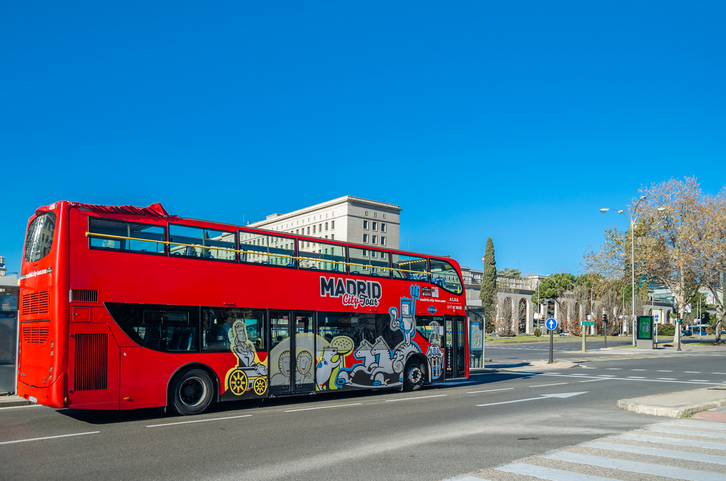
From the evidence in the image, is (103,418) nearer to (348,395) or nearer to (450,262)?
(348,395)

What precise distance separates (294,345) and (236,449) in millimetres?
5363

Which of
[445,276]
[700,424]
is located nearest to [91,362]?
[445,276]

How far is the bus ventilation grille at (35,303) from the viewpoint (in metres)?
10.5

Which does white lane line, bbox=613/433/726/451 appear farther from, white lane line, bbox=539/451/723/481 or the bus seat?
the bus seat

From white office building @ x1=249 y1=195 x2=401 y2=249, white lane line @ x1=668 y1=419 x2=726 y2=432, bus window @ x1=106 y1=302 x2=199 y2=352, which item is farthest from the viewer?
white office building @ x1=249 y1=195 x2=401 y2=249

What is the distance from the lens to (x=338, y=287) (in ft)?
48.1

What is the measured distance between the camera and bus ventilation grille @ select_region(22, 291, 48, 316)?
1046cm

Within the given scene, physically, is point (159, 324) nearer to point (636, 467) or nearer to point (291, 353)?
point (291, 353)

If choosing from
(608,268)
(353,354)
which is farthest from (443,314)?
(608,268)

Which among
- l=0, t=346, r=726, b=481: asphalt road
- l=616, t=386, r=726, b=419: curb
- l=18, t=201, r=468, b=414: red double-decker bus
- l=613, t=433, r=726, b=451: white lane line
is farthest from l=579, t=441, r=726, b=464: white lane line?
l=18, t=201, r=468, b=414: red double-decker bus

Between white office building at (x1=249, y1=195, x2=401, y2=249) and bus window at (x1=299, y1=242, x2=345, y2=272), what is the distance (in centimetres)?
10633

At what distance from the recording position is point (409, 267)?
659 inches

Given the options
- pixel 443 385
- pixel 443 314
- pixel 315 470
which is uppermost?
pixel 443 314

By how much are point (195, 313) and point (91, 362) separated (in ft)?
7.23
